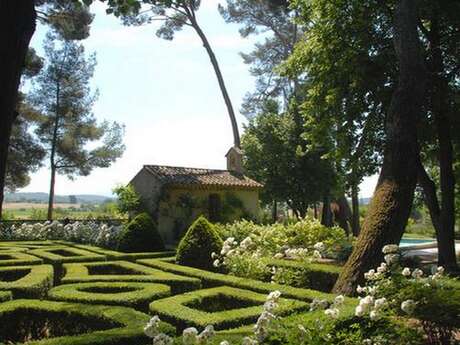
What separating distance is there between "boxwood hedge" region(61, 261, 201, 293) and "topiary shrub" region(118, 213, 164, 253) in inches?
119

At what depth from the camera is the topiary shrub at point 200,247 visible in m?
12.9

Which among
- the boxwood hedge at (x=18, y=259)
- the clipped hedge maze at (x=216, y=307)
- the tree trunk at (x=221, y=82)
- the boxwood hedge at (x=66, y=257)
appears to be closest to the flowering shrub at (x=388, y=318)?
the clipped hedge maze at (x=216, y=307)

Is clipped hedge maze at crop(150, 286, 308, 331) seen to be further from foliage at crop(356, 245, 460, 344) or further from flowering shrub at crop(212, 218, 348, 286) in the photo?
flowering shrub at crop(212, 218, 348, 286)

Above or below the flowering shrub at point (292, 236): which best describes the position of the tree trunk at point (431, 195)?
above

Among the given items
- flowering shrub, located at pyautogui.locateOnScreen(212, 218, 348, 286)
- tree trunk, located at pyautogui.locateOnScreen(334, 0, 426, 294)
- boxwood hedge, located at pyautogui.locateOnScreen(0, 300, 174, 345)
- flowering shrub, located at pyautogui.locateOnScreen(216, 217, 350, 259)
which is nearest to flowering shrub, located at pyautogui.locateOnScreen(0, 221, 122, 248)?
flowering shrub, located at pyautogui.locateOnScreen(216, 217, 350, 259)

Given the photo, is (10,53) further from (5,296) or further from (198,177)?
→ (198,177)

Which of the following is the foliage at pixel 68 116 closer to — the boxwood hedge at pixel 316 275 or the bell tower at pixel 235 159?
the bell tower at pixel 235 159

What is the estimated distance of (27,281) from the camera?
962 cm

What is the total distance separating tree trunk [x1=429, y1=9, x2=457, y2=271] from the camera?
13328 mm

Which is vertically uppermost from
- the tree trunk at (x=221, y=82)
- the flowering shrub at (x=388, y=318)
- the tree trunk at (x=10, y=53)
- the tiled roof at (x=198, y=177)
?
the tree trunk at (x=221, y=82)

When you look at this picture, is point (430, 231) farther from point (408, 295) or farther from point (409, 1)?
point (408, 295)

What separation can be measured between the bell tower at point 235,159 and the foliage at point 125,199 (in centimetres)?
734

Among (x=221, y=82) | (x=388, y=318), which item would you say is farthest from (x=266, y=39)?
(x=388, y=318)

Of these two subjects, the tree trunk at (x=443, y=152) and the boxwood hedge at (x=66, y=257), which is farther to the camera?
the boxwood hedge at (x=66, y=257)
